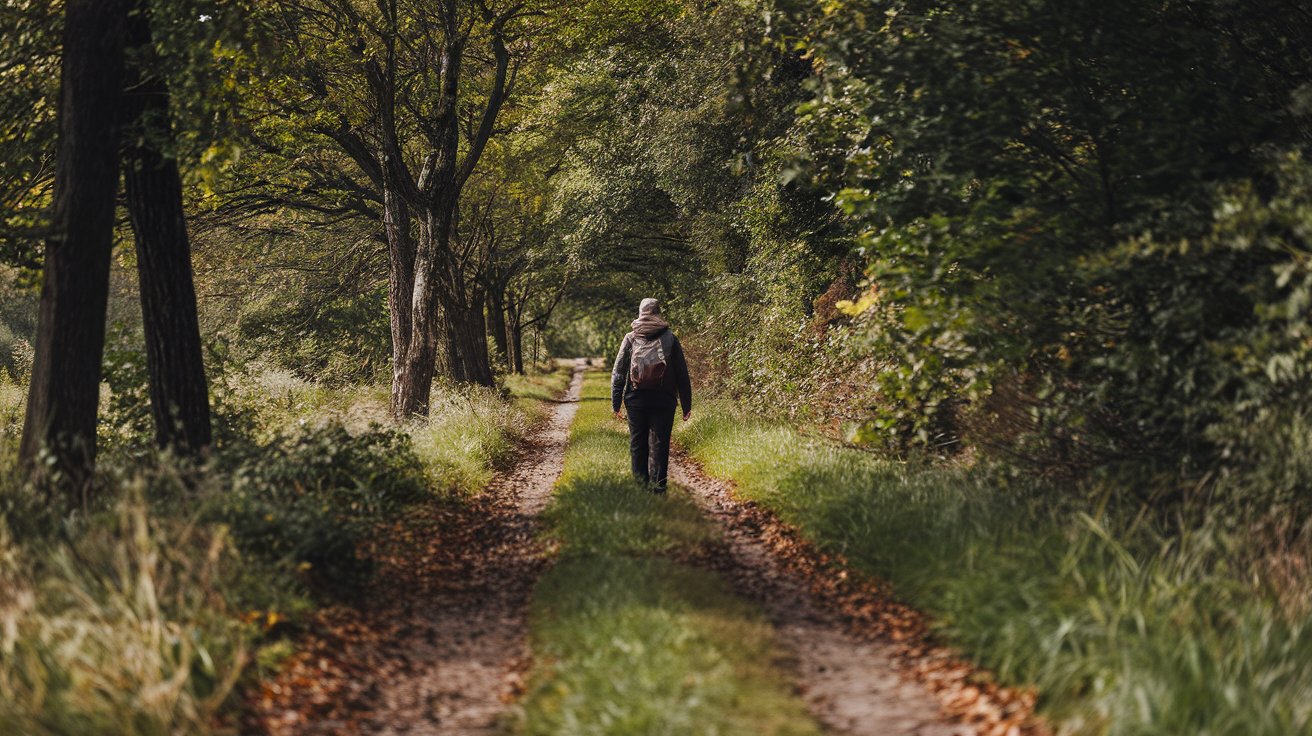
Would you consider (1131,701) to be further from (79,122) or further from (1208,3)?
(79,122)

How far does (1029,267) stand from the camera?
749cm

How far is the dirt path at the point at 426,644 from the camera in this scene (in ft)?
16.8

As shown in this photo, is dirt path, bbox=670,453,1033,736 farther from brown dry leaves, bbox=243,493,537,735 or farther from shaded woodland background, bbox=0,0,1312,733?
brown dry leaves, bbox=243,493,537,735

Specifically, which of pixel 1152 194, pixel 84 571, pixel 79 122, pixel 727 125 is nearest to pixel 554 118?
pixel 727 125

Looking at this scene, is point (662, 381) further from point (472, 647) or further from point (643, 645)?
point (643, 645)

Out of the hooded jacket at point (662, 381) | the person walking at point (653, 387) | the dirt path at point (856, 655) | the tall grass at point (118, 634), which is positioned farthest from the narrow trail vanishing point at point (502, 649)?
the hooded jacket at point (662, 381)

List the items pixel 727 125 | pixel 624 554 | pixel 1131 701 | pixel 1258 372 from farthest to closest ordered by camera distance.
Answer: pixel 727 125 → pixel 624 554 → pixel 1258 372 → pixel 1131 701

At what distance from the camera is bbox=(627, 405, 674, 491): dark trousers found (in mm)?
10711

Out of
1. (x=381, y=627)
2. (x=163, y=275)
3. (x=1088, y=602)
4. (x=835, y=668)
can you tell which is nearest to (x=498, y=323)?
(x=163, y=275)

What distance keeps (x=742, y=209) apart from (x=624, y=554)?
39.9ft

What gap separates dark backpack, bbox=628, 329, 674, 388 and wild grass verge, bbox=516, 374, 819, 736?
6.15ft

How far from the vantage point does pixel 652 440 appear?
1084 centimetres

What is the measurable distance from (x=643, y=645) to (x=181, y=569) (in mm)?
2748

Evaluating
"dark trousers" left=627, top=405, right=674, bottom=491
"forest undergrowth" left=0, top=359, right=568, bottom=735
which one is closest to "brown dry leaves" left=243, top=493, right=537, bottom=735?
"forest undergrowth" left=0, top=359, right=568, bottom=735
